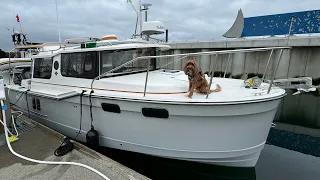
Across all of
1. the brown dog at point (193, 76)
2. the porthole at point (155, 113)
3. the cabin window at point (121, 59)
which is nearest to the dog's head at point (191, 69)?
the brown dog at point (193, 76)

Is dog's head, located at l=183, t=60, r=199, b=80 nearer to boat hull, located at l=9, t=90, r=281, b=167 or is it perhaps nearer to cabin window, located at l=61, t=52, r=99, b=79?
boat hull, located at l=9, t=90, r=281, b=167

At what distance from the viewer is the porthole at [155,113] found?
3.64 m

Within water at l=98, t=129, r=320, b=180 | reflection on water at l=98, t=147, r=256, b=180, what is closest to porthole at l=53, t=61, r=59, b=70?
water at l=98, t=129, r=320, b=180

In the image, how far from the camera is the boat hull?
3.48m

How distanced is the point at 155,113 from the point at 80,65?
2.33 metres

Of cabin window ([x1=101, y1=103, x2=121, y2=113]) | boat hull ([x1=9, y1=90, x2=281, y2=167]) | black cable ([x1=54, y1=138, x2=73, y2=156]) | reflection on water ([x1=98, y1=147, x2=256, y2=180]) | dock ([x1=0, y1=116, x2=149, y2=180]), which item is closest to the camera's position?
dock ([x1=0, y1=116, x2=149, y2=180])

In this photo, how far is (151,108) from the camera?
371 cm

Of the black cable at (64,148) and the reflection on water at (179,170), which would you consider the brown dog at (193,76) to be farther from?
the black cable at (64,148)

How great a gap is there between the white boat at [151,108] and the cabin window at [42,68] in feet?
0.47

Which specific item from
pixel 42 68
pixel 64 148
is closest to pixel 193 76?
pixel 64 148

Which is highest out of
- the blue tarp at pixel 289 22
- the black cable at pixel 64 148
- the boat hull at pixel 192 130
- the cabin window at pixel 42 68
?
the blue tarp at pixel 289 22

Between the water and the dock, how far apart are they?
1.09 m

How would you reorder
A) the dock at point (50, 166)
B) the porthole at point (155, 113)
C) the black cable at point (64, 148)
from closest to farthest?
1. the dock at point (50, 166)
2. the porthole at point (155, 113)
3. the black cable at point (64, 148)

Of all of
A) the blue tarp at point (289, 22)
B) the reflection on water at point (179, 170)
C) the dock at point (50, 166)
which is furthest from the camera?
the blue tarp at point (289, 22)
